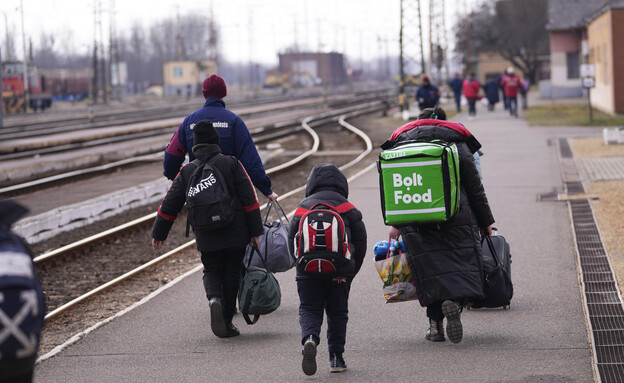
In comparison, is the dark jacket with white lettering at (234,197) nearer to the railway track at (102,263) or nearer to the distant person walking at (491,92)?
the railway track at (102,263)

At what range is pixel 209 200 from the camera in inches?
252

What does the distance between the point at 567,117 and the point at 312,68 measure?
10078cm

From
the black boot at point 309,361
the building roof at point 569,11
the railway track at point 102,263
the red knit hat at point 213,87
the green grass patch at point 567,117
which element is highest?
the building roof at point 569,11

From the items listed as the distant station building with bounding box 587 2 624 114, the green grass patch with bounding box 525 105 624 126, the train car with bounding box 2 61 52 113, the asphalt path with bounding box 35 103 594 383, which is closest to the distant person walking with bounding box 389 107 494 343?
the asphalt path with bounding box 35 103 594 383

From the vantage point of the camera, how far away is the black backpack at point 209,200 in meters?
6.41

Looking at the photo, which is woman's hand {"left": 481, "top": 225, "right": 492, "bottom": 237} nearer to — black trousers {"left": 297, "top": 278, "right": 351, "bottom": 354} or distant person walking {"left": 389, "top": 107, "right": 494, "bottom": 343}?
distant person walking {"left": 389, "top": 107, "right": 494, "bottom": 343}

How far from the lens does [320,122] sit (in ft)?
131

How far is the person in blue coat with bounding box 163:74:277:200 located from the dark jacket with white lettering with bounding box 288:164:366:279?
1242 mm

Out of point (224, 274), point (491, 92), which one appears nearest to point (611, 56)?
point (491, 92)

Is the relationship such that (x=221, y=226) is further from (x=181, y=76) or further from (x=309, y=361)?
(x=181, y=76)

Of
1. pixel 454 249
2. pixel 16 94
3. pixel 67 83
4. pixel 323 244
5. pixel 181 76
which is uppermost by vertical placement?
pixel 181 76

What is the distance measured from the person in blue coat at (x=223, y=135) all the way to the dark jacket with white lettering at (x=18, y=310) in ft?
13.7

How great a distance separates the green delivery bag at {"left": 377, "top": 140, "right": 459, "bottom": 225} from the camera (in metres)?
5.91

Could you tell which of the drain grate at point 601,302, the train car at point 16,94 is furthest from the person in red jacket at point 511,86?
the train car at point 16,94
